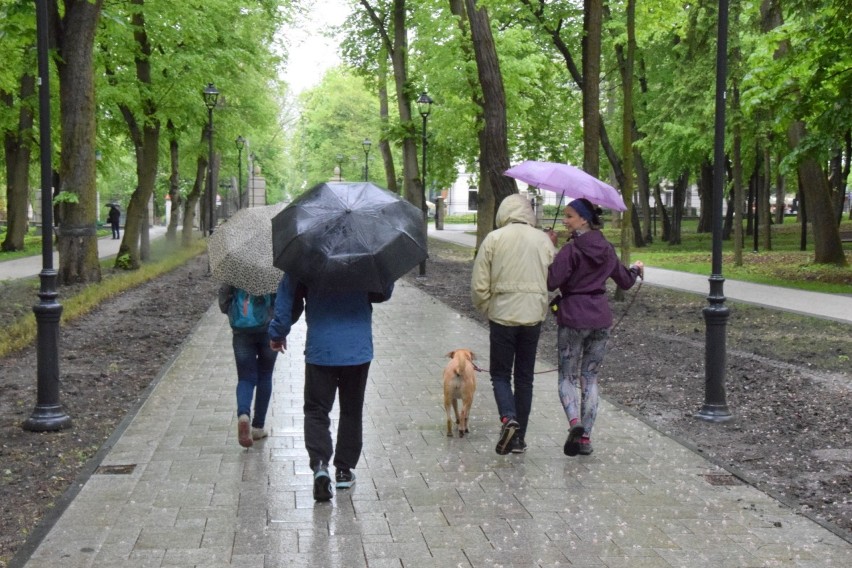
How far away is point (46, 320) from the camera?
869 centimetres

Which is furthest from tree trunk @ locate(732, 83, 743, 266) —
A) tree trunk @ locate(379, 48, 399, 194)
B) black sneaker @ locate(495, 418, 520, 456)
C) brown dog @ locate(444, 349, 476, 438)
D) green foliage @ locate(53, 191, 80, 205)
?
black sneaker @ locate(495, 418, 520, 456)

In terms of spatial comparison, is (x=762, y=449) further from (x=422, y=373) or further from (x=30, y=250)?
(x=30, y=250)

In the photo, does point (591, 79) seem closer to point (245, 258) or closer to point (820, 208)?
point (820, 208)

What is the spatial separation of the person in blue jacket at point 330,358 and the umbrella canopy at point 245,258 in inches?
28.5

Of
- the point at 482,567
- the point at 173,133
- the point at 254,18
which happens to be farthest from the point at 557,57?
the point at 482,567

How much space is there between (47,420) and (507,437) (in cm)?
365

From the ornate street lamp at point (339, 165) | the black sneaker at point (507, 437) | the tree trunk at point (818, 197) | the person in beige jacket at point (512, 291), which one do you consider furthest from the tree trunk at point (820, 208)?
the ornate street lamp at point (339, 165)

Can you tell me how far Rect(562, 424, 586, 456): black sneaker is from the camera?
7703mm

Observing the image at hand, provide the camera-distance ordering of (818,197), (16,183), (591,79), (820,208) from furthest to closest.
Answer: (16,183)
(818,197)
(820,208)
(591,79)

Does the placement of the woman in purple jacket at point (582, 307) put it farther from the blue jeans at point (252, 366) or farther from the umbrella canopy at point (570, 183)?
the blue jeans at point (252, 366)

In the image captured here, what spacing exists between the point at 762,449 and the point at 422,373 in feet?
14.3

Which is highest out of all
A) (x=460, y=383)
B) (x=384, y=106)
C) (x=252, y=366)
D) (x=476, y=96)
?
(x=384, y=106)

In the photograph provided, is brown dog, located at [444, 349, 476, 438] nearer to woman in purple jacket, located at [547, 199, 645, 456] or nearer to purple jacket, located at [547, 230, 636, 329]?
woman in purple jacket, located at [547, 199, 645, 456]

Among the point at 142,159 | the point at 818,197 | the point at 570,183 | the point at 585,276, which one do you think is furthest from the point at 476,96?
the point at 585,276
